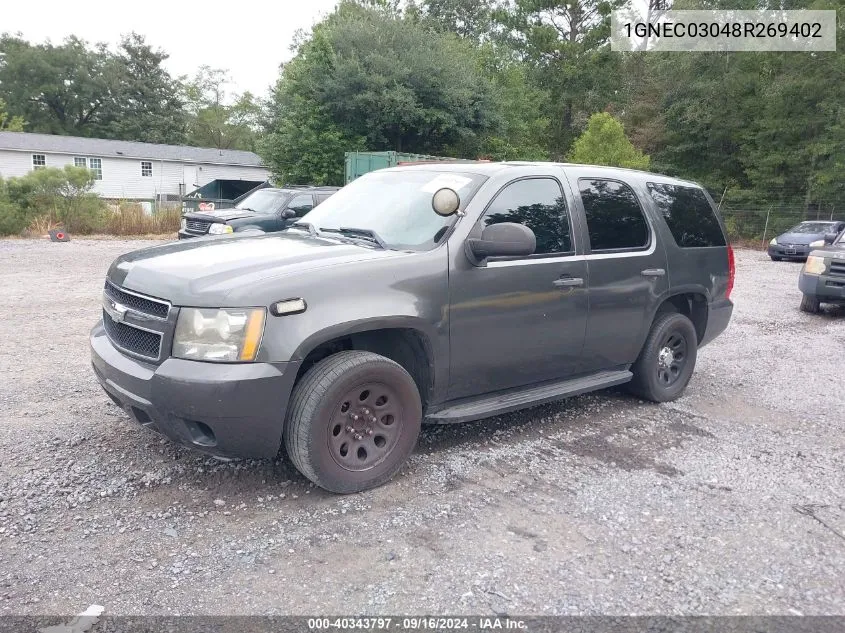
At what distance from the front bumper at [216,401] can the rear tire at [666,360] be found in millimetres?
3056

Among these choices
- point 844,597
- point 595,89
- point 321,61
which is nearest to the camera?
point 844,597

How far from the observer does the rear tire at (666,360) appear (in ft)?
17.1

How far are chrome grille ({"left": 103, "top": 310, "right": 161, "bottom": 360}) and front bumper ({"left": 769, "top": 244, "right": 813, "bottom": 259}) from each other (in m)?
21.2

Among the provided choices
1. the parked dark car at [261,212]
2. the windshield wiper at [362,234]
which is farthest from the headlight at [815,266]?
the parked dark car at [261,212]

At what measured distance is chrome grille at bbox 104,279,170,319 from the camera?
3334mm

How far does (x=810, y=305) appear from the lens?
10422mm

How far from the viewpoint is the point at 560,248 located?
174 inches

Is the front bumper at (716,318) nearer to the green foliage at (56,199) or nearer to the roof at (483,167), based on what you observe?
Result: the roof at (483,167)

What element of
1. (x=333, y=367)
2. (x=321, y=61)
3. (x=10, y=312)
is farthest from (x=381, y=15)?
(x=333, y=367)

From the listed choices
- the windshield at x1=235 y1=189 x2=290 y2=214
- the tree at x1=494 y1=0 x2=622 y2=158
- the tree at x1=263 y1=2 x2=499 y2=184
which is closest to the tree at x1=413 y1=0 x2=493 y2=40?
the tree at x1=494 y1=0 x2=622 y2=158

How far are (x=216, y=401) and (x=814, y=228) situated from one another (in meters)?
23.2

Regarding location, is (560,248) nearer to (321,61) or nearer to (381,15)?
(321,61)

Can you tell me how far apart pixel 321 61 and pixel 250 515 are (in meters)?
26.8

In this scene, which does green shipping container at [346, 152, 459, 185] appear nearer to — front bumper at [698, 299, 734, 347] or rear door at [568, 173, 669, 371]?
front bumper at [698, 299, 734, 347]
